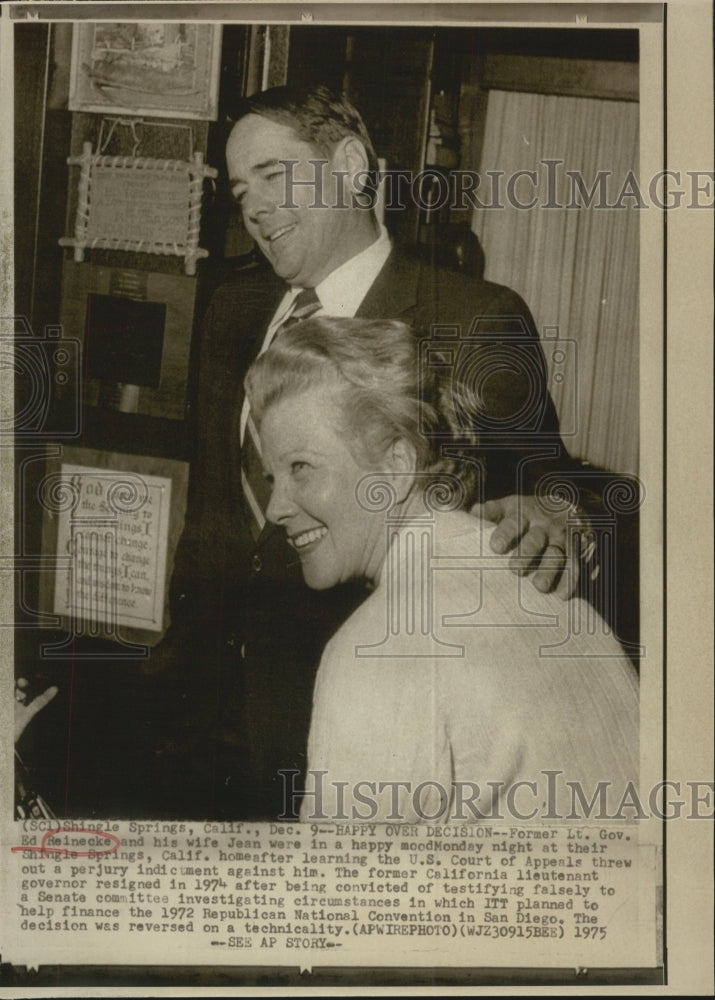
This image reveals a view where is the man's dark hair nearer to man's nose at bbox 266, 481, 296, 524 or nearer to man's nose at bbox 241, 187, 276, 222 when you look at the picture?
man's nose at bbox 241, 187, 276, 222

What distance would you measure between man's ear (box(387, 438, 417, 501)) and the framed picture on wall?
880mm

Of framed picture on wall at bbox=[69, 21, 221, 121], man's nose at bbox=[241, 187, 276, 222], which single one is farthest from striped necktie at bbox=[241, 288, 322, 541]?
framed picture on wall at bbox=[69, 21, 221, 121]

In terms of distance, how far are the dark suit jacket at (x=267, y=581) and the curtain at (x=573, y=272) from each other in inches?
2.2

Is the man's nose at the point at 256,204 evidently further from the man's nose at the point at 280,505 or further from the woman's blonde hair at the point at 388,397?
the man's nose at the point at 280,505

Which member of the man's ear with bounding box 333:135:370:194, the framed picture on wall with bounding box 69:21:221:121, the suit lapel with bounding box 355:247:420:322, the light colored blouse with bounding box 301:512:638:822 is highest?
the framed picture on wall with bounding box 69:21:221:121

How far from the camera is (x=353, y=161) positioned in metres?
2.06

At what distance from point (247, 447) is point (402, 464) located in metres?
0.36

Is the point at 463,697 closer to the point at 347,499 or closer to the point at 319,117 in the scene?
the point at 347,499

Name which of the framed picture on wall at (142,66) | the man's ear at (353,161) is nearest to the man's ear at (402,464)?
the man's ear at (353,161)

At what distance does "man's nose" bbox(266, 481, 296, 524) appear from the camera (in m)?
2.06

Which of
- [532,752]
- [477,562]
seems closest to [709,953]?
[532,752]

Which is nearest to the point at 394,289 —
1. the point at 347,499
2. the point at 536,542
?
the point at 347,499

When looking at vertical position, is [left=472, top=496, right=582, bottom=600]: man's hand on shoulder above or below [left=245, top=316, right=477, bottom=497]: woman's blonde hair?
below

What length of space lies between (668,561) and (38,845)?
1.58 m
